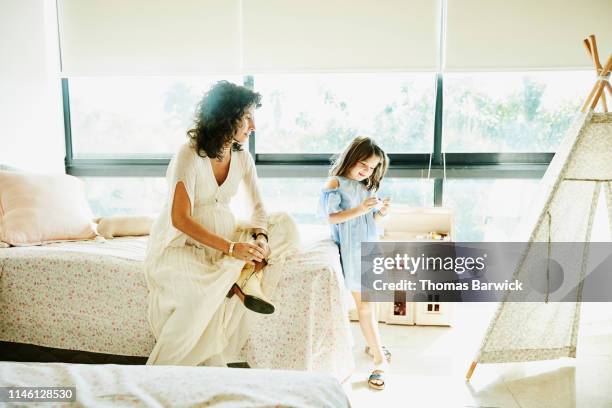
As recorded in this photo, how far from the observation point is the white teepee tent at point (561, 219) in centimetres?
189

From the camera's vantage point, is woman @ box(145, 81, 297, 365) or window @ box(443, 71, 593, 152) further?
window @ box(443, 71, 593, 152)

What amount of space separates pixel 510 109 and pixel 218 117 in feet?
6.55

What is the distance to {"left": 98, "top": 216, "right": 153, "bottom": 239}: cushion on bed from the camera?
248 cm

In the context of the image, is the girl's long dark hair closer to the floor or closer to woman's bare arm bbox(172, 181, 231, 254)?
woman's bare arm bbox(172, 181, 231, 254)

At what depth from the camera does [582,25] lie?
2695mm

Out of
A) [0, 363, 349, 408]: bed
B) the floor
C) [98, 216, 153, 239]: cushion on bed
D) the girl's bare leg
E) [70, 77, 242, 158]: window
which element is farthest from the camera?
[70, 77, 242, 158]: window

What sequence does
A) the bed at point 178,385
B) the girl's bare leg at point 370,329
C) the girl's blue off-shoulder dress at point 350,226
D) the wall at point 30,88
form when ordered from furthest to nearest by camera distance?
the wall at point 30,88 < the girl's blue off-shoulder dress at point 350,226 < the girl's bare leg at point 370,329 < the bed at point 178,385

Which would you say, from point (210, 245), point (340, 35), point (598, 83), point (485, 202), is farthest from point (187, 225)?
point (485, 202)

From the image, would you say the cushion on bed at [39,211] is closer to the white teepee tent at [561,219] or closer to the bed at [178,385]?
the bed at [178,385]

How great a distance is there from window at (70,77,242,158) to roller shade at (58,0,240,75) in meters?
0.16

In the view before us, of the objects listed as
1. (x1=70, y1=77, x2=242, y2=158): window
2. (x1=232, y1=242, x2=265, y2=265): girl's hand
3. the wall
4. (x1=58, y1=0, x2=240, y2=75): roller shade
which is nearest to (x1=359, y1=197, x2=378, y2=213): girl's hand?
(x1=232, y1=242, x2=265, y2=265): girl's hand

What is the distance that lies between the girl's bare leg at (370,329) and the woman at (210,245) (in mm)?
485

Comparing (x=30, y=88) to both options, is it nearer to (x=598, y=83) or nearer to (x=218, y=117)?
(x=218, y=117)

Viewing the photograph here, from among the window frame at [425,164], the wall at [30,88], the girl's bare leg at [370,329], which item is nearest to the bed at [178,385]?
the girl's bare leg at [370,329]
